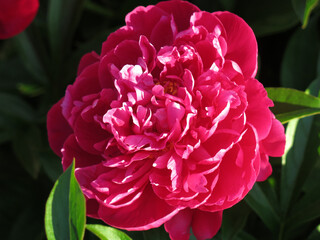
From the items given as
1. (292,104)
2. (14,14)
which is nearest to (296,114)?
(292,104)

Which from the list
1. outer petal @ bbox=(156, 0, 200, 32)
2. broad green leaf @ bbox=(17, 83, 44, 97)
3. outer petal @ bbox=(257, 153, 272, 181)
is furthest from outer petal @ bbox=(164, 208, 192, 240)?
broad green leaf @ bbox=(17, 83, 44, 97)

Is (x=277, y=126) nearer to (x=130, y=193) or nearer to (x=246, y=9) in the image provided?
(x=130, y=193)

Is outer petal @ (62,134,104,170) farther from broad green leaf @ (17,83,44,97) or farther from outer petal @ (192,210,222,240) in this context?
broad green leaf @ (17,83,44,97)

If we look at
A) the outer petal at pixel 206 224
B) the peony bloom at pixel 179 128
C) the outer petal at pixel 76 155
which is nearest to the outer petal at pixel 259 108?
the peony bloom at pixel 179 128

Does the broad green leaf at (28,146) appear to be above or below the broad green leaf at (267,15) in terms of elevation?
below

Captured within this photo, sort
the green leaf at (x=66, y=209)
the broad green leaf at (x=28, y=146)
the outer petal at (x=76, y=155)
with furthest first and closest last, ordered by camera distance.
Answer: the broad green leaf at (x=28, y=146) → the outer petal at (x=76, y=155) → the green leaf at (x=66, y=209)

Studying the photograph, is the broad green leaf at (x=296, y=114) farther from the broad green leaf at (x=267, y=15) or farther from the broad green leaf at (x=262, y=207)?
the broad green leaf at (x=267, y=15)

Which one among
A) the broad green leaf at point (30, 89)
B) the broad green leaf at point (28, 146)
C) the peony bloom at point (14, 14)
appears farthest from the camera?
the broad green leaf at point (30, 89)

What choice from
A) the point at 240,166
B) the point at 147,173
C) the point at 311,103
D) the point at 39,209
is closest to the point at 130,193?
the point at 147,173
